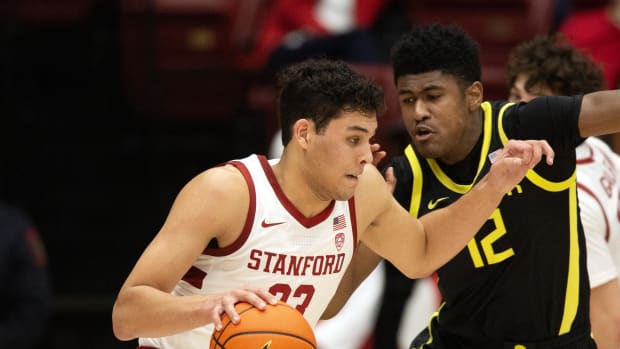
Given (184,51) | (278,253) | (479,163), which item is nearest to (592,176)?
(479,163)

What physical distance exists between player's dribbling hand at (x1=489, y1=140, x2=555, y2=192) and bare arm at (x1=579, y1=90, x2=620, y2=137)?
215 mm

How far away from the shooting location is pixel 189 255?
12.0 feet

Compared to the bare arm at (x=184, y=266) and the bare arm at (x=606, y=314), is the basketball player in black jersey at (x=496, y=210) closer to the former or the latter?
the bare arm at (x=606, y=314)

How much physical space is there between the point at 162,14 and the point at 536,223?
4.19 m

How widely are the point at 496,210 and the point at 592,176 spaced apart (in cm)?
79

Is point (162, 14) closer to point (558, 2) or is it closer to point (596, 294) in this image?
point (558, 2)

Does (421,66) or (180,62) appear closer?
(421,66)

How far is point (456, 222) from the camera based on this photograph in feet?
13.5

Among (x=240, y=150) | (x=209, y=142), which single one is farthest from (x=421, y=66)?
(x=209, y=142)

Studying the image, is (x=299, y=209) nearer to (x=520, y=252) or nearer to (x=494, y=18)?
(x=520, y=252)

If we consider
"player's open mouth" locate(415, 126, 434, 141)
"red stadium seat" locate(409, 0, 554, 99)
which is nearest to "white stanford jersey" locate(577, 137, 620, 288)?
"player's open mouth" locate(415, 126, 434, 141)

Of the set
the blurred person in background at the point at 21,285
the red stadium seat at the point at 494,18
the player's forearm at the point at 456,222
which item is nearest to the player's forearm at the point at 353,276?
the player's forearm at the point at 456,222

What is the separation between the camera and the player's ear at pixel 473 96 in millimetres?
4457

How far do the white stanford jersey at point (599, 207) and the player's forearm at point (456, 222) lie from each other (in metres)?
0.87
